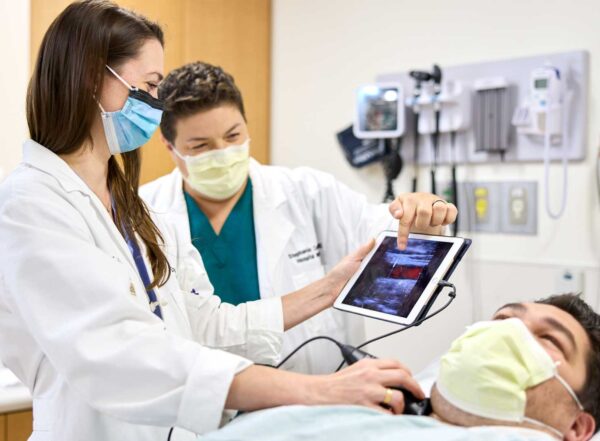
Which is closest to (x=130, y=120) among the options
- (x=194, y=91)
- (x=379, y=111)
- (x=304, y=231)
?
(x=194, y=91)

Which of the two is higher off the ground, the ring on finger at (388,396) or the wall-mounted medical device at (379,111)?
the wall-mounted medical device at (379,111)

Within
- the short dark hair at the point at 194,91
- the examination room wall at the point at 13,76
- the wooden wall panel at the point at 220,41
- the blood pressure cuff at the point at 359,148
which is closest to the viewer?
the short dark hair at the point at 194,91

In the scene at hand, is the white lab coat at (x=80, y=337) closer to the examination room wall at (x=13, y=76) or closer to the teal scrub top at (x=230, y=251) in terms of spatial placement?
the teal scrub top at (x=230, y=251)

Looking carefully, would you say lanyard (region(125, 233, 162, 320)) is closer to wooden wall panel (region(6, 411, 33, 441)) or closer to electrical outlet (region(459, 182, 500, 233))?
wooden wall panel (region(6, 411, 33, 441))

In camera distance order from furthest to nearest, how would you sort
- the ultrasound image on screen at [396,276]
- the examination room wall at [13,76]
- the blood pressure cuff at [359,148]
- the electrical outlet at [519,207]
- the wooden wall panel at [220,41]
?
1. the blood pressure cuff at [359,148]
2. the wooden wall panel at [220,41]
3. the electrical outlet at [519,207]
4. the examination room wall at [13,76]
5. the ultrasound image on screen at [396,276]

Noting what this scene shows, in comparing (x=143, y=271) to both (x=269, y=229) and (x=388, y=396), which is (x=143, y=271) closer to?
(x=388, y=396)

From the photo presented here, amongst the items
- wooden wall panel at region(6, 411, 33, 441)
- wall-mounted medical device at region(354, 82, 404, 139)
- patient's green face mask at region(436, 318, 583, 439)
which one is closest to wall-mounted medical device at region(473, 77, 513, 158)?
wall-mounted medical device at region(354, 82, 404, 139)

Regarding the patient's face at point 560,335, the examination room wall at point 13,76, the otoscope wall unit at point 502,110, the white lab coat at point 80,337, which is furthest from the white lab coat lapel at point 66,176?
the otoscope wall unit at point 502,110

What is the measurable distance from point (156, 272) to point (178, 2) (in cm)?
152

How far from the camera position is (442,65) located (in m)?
2.40

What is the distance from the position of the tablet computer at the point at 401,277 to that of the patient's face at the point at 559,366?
157mm

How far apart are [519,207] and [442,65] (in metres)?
0.59

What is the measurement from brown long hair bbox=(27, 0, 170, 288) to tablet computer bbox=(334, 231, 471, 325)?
0.39 metres

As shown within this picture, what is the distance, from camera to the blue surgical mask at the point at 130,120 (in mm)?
1199
